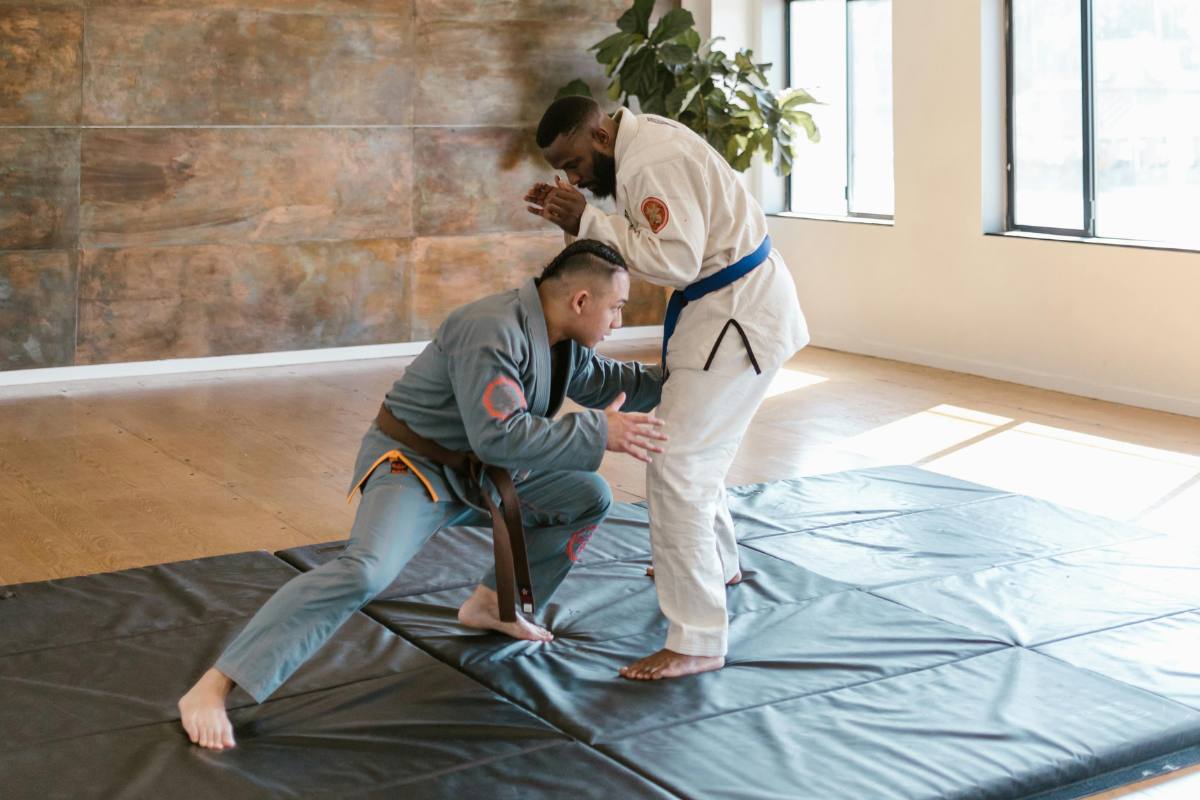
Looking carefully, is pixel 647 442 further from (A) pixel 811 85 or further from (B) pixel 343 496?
(A) pixel 811 85

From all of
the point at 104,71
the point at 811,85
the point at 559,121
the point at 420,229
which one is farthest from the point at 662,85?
the point at 559,121

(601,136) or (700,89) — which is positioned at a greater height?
(700,89)

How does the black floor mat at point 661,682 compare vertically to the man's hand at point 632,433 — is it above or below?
below

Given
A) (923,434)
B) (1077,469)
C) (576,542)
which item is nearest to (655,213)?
(576,542)

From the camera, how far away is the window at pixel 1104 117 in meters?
5.84

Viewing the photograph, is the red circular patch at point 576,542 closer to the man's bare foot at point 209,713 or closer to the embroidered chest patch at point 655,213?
the embroidered chest patch at point 655,213

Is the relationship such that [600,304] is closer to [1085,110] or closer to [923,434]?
[923,434]

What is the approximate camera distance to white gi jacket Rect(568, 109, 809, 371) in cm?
278

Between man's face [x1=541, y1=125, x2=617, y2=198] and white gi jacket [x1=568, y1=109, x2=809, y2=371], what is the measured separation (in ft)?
0.11

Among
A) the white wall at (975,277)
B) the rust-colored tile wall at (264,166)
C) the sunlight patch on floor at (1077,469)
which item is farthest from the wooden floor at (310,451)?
the rust-colored tile wall at (264,166)

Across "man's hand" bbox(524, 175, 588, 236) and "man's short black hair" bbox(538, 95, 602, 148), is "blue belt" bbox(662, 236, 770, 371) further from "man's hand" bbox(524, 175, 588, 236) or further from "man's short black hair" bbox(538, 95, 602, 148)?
"man's short black hair" bbox(538, 95, 602, 148)

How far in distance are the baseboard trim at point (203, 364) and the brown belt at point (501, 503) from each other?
456 centimetres

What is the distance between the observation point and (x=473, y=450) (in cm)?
273

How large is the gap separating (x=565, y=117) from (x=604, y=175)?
151mm
